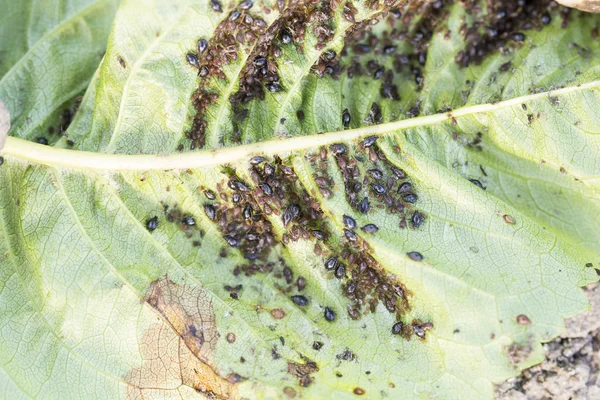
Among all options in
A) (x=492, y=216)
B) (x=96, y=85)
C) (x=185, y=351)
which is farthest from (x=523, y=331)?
(x=96, y=85)

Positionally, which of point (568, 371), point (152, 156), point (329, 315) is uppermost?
point (152, 156)

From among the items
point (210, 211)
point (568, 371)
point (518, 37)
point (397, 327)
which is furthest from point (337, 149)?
point (568, 371)

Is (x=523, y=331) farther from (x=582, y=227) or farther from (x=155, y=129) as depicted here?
(x=155, y=129)

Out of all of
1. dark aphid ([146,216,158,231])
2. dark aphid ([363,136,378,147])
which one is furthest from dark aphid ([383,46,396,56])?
dark aphid ([146,216,158,231])

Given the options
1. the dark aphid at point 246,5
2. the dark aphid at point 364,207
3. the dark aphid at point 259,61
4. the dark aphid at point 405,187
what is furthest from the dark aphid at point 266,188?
the dark aphid at point 246,5

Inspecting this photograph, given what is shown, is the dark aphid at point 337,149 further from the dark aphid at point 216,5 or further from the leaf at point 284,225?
the dark aphid at point 216,5

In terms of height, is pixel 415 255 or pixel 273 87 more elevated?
pixel 273 87

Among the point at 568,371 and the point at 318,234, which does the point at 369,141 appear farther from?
the point at 568,371

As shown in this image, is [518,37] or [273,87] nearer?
[273,87]
